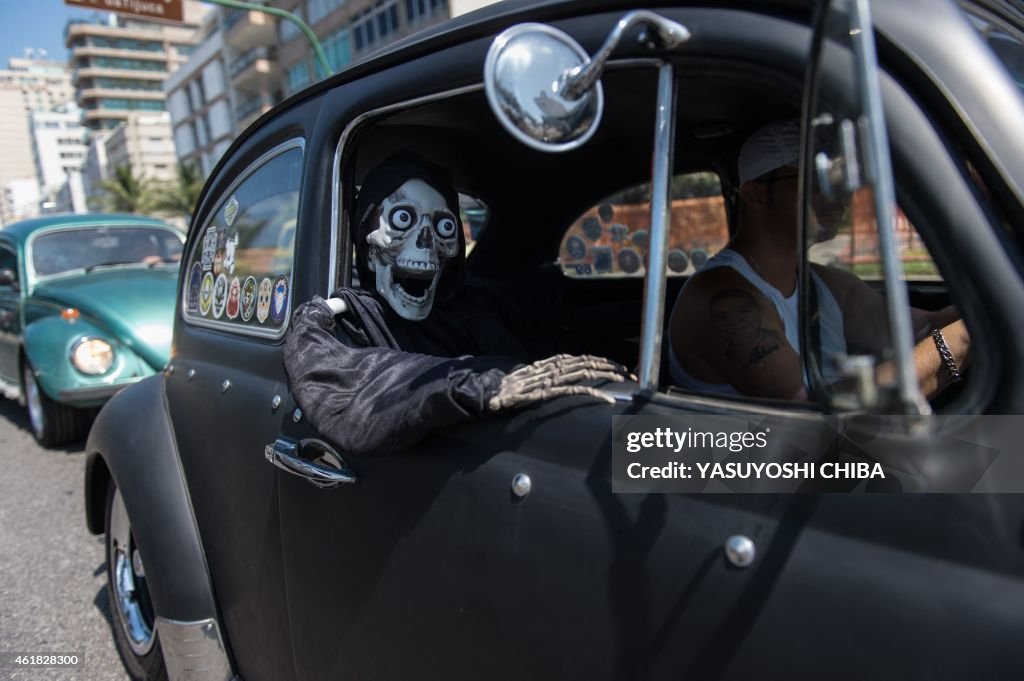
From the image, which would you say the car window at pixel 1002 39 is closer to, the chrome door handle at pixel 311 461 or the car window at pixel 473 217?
the chrome door handle at pixel 311 461

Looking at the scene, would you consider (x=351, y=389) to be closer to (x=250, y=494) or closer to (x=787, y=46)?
(x=250, y=494)

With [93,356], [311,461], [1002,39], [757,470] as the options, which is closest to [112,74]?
[93,356]

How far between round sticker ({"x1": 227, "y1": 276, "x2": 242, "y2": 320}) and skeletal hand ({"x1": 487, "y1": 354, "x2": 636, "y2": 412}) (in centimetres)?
115

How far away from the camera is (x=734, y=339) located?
4.38ft

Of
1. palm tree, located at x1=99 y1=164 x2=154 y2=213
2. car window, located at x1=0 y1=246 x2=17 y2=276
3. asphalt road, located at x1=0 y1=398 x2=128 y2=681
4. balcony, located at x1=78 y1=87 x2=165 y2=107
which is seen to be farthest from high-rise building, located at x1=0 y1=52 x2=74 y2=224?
asphalt road, located at x1=0 y1=398 x2=128 y2=681

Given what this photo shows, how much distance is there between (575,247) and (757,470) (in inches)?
85.6

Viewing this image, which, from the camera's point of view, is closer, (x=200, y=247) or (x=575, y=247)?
(x=200, y=247)

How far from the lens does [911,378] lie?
2.04 feet

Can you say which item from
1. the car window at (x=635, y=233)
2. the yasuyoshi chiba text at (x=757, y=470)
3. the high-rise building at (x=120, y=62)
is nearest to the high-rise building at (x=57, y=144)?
the high-rise building at (x=120, y=62)

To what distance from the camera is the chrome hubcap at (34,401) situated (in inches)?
205

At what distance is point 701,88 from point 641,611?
1.01 m

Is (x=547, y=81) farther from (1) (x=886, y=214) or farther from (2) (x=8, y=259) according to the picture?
(2) (x=8, y=259)

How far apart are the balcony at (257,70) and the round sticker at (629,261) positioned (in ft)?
140

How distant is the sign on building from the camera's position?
35.7 feet
